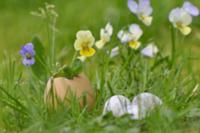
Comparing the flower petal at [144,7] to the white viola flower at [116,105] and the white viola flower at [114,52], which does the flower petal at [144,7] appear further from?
the white viola flower at [116,105]

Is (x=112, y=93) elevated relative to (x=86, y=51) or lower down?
lower down

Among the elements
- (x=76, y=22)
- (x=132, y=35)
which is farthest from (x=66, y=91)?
(x=76, y=22)

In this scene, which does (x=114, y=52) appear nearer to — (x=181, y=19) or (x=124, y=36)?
(x=124, y=36)

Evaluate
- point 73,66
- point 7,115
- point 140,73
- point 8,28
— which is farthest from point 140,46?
point 8,28

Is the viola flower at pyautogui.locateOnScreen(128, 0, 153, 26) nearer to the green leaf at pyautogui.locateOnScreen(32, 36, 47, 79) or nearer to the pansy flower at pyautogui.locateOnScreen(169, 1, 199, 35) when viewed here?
the pansy flower at pyautogui.locateOnScreen(169, 1, 199, 35)

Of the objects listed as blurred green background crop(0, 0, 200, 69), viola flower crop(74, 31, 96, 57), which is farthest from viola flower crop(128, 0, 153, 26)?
blurred green background crop(0, 0, 200, 69)

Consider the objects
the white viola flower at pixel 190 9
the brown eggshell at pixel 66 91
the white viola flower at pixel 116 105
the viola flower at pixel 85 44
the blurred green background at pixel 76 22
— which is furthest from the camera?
the blurred green background at pixel 76 22

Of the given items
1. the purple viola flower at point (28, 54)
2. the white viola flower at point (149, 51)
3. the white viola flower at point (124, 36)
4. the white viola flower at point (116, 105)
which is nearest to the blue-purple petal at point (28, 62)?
the purple viola flower at point (28, 54)
